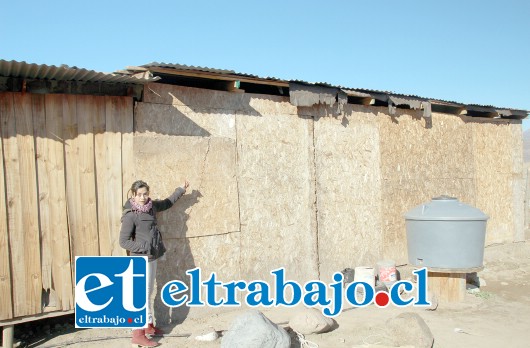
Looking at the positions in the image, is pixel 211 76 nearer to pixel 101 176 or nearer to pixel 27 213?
pixel 101 176

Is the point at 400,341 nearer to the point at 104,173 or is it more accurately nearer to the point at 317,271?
the point at 317,271

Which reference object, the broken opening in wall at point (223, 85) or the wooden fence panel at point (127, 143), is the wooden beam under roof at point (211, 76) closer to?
the broken opening in wall at point (223, 85)

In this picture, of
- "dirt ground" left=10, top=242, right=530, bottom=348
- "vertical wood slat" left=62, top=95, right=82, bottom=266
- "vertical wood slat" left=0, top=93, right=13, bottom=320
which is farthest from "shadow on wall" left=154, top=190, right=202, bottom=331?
"vertical wood slat" left=0, top=93, right=13, bottom=320

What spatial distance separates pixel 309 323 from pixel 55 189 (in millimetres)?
3277

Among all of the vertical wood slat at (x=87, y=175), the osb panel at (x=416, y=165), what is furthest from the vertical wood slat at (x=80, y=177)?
the osb panel at (x=416, y=165)

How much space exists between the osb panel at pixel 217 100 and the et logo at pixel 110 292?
2.03 metres

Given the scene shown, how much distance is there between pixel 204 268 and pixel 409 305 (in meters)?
3.05

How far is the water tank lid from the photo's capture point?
641 centimetres

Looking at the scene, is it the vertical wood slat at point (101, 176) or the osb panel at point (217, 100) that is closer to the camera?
the vertical wood slat at point (101, 176)

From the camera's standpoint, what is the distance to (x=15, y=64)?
14.2ft

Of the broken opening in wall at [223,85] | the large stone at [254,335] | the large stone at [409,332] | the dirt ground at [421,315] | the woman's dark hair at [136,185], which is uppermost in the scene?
the broken opening in wall at [223,85]

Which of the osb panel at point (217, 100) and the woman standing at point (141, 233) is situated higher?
the osb panel at point (217, 100)

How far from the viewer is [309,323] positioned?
541 cm

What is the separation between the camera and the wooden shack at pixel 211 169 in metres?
4.95
